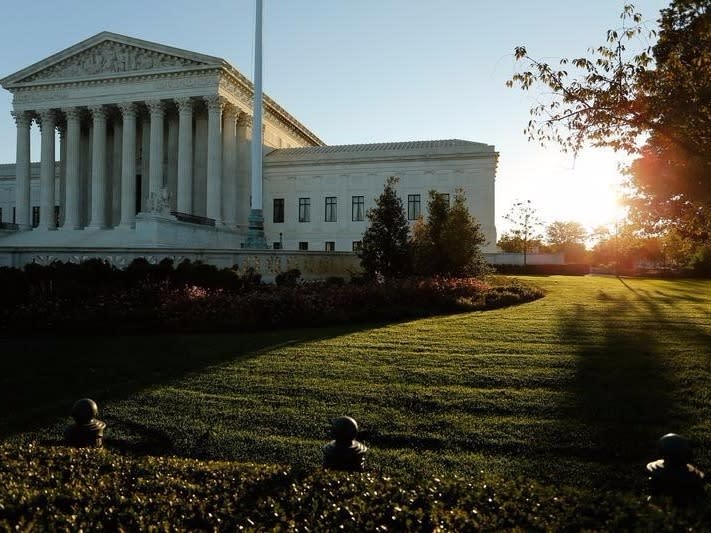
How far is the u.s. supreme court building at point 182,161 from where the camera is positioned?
156 ft

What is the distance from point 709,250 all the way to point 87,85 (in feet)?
183

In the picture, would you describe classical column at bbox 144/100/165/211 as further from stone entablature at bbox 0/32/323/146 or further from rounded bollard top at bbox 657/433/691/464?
rounded bollard top at bbox 657/433/691/464

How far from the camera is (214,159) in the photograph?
47656mm

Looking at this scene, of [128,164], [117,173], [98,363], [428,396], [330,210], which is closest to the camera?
[428,396]

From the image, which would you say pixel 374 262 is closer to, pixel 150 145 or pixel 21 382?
pixel 21 382

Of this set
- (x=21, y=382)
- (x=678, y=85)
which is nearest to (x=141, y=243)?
(x=21, y=382)

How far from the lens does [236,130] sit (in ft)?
172

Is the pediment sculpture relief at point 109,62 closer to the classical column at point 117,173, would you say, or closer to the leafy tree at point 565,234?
the classical column at point 117,173

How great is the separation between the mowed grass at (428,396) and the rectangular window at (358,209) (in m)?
40.1

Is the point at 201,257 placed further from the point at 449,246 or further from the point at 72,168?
the point at 72,168

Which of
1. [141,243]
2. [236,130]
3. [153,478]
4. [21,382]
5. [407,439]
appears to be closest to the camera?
[153,478]

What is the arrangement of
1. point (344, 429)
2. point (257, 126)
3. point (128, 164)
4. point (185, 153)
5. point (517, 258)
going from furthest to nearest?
point (517, 258)
point (128, 164)
point (185, 153)
point (257, 126)
point (344, 429)

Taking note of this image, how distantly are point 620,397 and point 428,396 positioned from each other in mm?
2659

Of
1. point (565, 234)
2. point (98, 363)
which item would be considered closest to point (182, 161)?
point (98, 363)
